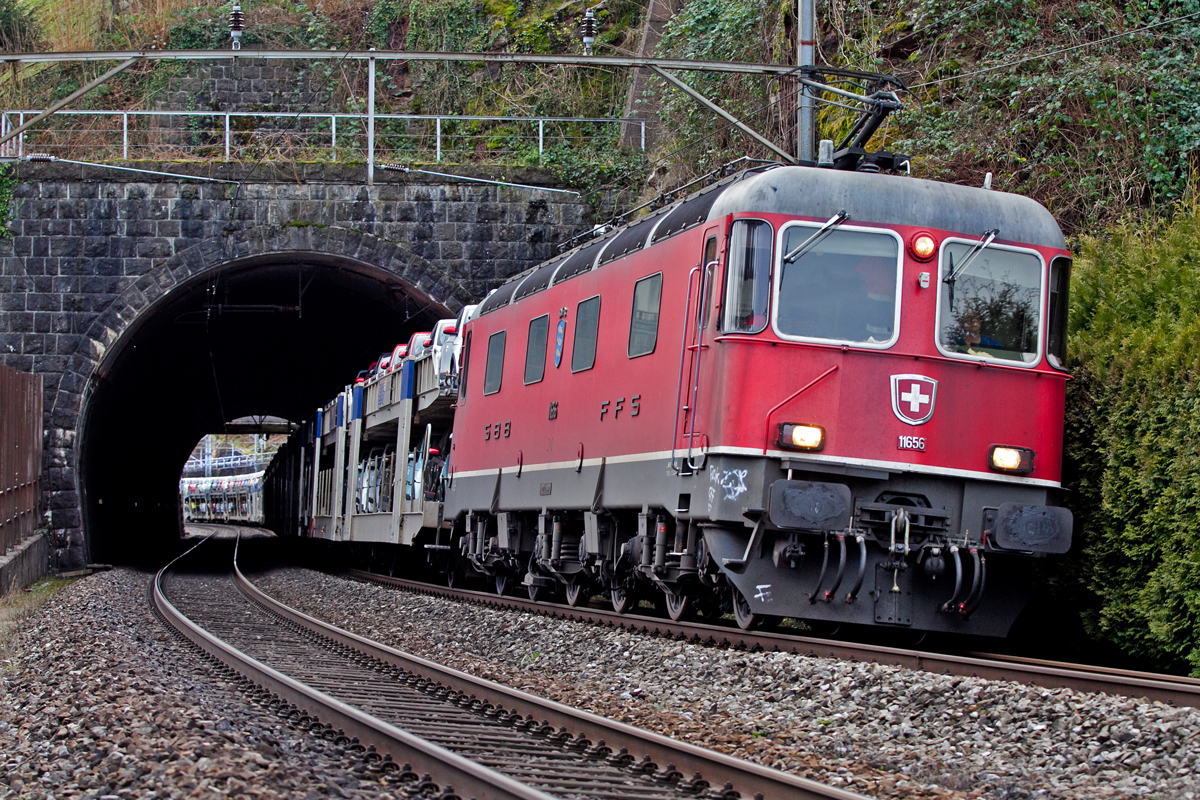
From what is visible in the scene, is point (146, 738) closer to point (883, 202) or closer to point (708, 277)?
point (708, 277)

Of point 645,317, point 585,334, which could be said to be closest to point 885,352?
point 645,317

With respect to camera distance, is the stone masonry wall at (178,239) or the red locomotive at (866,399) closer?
the red locomotive at (866,399)

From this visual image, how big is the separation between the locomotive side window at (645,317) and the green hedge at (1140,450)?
10.8 feet

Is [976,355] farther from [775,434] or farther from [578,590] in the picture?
[578,590]

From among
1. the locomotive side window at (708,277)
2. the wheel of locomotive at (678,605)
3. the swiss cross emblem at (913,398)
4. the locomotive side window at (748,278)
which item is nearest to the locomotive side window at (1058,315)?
the swiss cross emblem at (913,398)

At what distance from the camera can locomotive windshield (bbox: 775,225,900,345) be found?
9.18m

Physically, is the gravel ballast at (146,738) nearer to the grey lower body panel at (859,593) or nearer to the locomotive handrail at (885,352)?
the grey lower body panel at (859,593)

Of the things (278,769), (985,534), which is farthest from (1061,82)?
(278,769)

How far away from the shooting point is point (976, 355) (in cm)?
936

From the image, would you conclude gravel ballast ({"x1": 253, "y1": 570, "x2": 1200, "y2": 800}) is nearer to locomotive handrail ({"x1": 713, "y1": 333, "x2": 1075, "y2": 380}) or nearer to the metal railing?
locomotive handrail ({"x1": 713, "y1": 333, "x2": 1075, "y2": 380})

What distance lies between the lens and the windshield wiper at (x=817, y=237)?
30.2 ft

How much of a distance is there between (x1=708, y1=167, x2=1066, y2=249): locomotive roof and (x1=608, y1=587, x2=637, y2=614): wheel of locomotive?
4.02m

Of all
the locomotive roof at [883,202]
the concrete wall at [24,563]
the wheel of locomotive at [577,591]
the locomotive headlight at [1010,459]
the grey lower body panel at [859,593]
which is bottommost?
the concrete wall at [24,563]

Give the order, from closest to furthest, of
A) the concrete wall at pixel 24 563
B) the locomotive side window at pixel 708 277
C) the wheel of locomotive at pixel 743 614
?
the locomotive side window at pixel 708 277, the wheel of locomotive at pixel 743 614, the concrete wall at pixel 24 563
